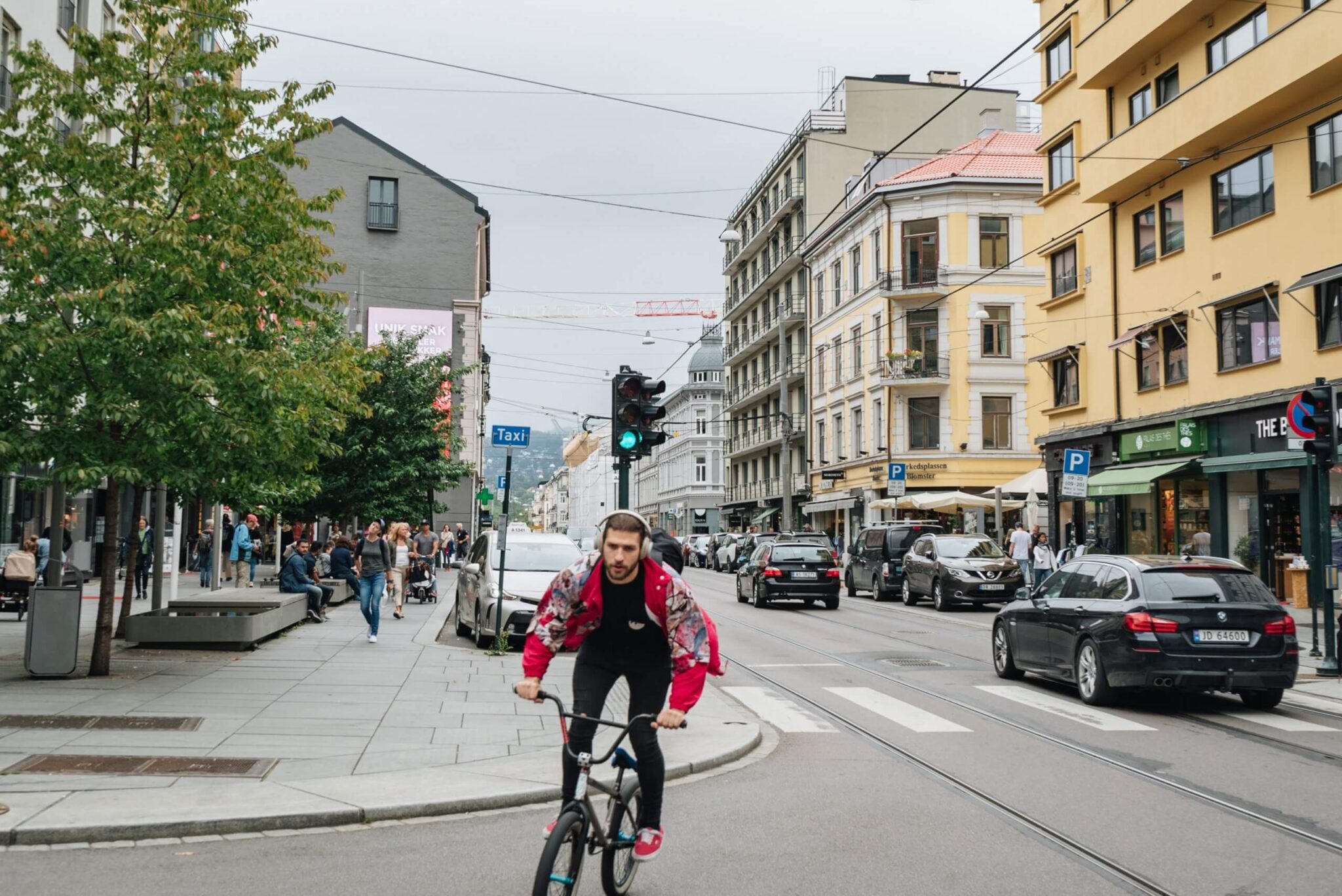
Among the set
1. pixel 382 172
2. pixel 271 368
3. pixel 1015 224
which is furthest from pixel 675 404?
pixel 271 368

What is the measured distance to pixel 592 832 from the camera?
194 inches

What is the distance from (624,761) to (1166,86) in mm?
25688

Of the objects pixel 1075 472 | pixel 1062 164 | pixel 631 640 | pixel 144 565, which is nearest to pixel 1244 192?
pixel 1075 472

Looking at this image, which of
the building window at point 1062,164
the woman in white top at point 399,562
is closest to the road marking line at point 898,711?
the woman in white top at point 399,562

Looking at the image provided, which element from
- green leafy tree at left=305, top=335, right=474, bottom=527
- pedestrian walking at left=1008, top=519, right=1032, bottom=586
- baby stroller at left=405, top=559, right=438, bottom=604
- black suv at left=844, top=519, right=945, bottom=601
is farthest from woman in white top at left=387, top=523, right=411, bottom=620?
pedestrian walking at left=1008, top=519, right=1032, bottom=586

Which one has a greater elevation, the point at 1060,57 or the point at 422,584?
the point at 1060,57

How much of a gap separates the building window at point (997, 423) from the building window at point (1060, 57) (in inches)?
704

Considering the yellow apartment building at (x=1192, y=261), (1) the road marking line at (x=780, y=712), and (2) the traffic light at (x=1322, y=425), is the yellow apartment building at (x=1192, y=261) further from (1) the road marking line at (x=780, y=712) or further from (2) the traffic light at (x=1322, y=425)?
(1) the road marking line at (x=780, y=712)

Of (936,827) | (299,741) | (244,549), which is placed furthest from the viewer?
(244,549)

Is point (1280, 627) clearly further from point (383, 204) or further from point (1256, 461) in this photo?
point (383, 204)

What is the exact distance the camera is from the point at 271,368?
1227 cm

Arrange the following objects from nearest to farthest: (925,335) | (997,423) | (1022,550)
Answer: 1. (1022,550)
2. (997,423)
3. (925,335)

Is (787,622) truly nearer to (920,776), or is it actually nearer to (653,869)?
(920,776)

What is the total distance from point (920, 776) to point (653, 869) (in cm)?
294
